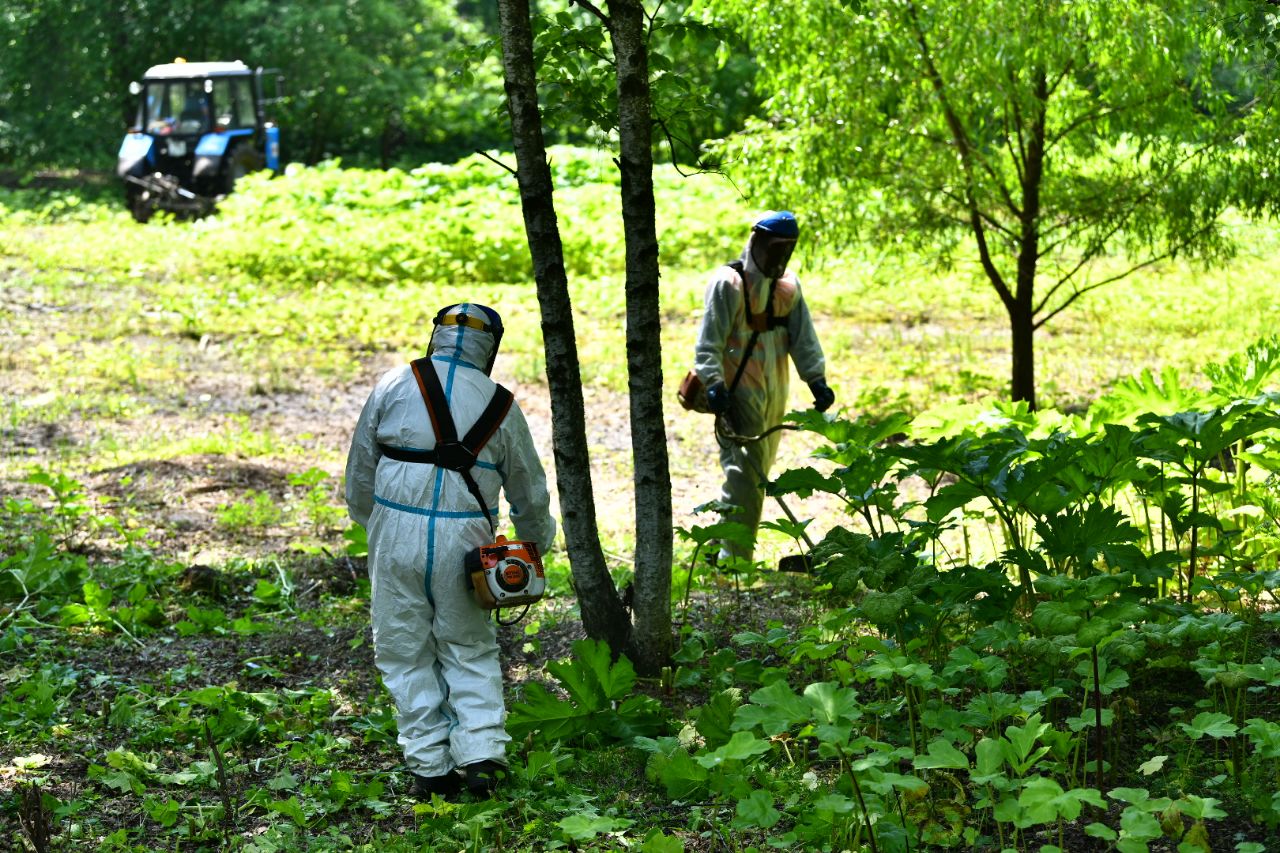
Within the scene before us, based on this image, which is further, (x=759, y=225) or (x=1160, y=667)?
(x=759, y=225)

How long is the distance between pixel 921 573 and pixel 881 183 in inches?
224

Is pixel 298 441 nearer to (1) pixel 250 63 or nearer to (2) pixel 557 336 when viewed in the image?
(2) pixel 557 336

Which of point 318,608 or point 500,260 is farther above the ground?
point 500,260

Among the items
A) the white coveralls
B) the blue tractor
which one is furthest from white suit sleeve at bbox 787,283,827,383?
the blue tractor

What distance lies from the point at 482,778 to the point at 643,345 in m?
1.51

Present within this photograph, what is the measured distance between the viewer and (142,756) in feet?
14.9

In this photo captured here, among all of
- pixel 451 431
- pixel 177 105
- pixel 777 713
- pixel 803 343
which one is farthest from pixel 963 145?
pixel 177 105

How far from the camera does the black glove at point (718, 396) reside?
6277 millimetres

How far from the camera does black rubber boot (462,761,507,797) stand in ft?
13.8

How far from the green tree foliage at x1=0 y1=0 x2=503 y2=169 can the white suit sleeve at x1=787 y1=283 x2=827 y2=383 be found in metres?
A: 21.2

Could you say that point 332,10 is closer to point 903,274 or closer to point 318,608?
point 903,274

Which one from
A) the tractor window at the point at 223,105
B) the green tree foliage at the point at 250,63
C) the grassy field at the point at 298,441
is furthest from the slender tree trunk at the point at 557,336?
the green tree foliage at the point at 250,63

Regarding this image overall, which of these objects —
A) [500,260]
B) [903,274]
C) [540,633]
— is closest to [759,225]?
[540,633]

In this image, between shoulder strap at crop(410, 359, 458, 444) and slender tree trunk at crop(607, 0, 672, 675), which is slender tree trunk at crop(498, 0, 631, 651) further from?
shoulder strap at crop(410, 359, 458, 444)
